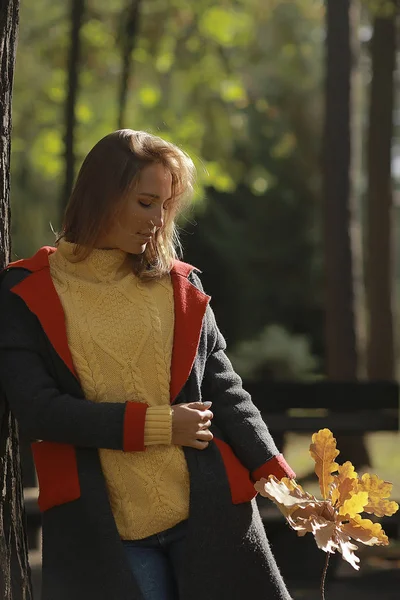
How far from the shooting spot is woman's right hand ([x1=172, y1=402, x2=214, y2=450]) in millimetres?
2785

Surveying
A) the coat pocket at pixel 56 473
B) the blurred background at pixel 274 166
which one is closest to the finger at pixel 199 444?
the coat pocket at pixel 56 473

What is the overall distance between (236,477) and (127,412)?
37cm

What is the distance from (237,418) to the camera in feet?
9.77

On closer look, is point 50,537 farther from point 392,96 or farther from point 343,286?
point 392,96

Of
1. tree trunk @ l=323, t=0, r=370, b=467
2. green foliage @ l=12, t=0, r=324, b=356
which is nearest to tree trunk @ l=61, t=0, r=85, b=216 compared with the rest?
green foliage @ l=12, t=0, r=324, b=356

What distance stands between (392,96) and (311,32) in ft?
15.4

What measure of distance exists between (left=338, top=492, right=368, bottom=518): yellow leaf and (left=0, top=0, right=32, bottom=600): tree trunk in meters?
1.00

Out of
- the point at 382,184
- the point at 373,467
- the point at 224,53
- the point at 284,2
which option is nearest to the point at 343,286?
the point at 373,467

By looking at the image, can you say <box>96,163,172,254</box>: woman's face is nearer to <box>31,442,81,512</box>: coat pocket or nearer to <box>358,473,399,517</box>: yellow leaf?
<box>31,442,81,512</box>: coat pocket

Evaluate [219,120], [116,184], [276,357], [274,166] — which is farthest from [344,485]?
[274,166]

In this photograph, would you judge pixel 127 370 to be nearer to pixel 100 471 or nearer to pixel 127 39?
pixel 100 471

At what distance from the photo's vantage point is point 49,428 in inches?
107

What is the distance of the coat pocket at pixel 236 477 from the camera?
2.90m

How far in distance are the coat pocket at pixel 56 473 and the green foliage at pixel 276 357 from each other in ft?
55.7
